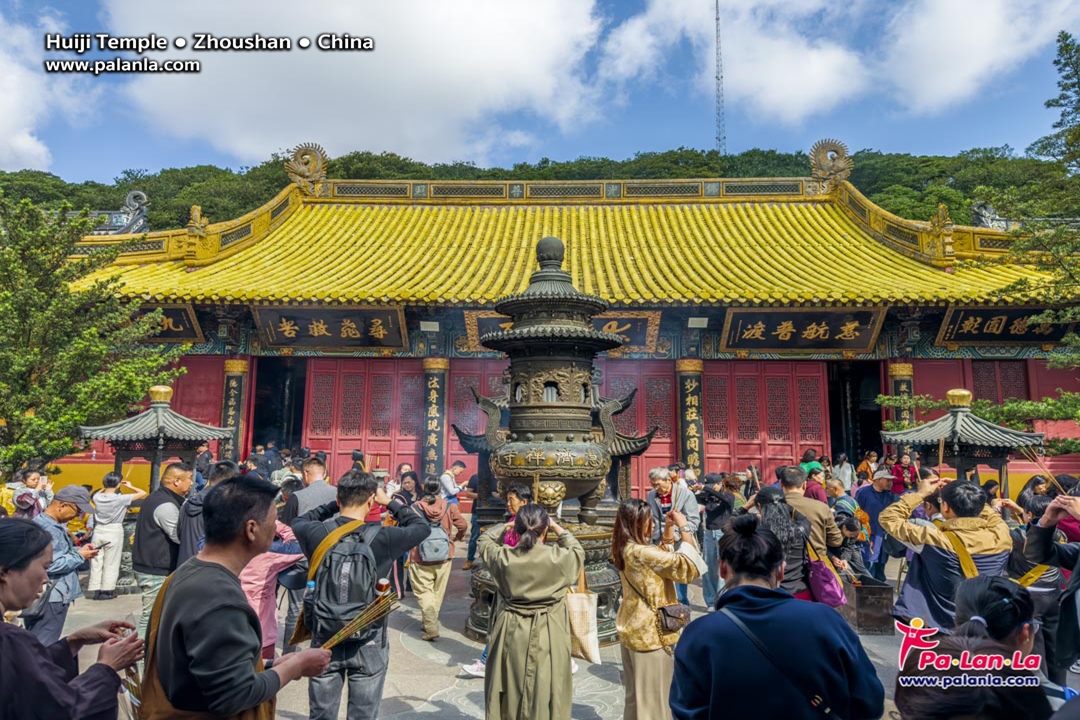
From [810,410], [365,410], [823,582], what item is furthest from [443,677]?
[810,410]

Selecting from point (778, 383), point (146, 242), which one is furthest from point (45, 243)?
point (778, 383)

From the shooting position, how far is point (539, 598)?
3090 millimetres

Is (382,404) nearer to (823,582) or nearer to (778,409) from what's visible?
(778,409)

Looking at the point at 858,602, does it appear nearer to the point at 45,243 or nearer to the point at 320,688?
the point at 320,688

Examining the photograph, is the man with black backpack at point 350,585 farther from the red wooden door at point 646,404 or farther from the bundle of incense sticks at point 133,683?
the red wooden door at point 646,404

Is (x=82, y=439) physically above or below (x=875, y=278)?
below

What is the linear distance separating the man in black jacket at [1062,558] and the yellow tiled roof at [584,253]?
803 cm

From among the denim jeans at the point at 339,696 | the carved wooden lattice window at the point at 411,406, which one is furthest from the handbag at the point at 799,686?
the carved wooden lattice window at the point at 411,406

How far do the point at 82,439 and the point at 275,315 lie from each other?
14.0ft

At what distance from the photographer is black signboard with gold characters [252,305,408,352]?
1181 centimetres

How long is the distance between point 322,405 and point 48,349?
5.29 m

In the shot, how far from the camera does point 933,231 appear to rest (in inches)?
485

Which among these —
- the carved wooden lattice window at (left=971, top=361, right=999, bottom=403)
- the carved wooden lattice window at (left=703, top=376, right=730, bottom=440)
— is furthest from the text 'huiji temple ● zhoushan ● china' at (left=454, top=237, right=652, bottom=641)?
the carved wooden lattice window at (left=971, top=361, right=999, bottom=403)

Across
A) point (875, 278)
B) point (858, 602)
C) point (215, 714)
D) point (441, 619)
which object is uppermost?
point (875, 278)
